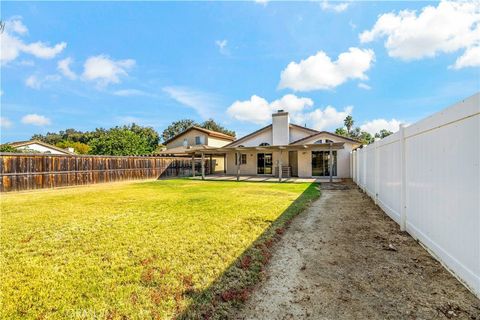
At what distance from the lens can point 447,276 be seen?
277cm

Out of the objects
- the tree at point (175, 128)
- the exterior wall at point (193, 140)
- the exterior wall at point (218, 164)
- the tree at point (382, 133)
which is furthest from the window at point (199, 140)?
the tree at point (382, 133)

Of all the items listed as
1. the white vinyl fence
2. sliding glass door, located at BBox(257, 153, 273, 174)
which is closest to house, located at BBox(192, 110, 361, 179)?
sliding glass door, located at BBox(257, 153, 273, 174)

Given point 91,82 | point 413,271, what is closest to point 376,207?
point 413,271

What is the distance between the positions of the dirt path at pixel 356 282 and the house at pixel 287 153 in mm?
12114

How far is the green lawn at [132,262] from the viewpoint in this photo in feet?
7.86

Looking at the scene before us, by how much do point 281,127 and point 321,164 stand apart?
4589 mm

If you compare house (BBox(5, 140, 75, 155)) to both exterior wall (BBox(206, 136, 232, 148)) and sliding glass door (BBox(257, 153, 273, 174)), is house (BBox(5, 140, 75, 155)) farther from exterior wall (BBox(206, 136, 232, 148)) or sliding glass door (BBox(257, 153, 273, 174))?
sliding glass door (BBox(257, 153, 273, 174))

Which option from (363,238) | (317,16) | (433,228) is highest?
(317,16)

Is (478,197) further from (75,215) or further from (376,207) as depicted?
(75,215)

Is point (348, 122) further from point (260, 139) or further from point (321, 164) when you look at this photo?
point (321, 164)

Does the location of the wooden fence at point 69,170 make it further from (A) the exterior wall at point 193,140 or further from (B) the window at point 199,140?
(A) the exterior wall at point 193,140

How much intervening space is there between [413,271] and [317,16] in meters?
9.85

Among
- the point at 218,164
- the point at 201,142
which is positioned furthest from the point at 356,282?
the point at 201,142

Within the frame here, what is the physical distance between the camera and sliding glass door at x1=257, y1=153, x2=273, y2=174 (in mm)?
20891
